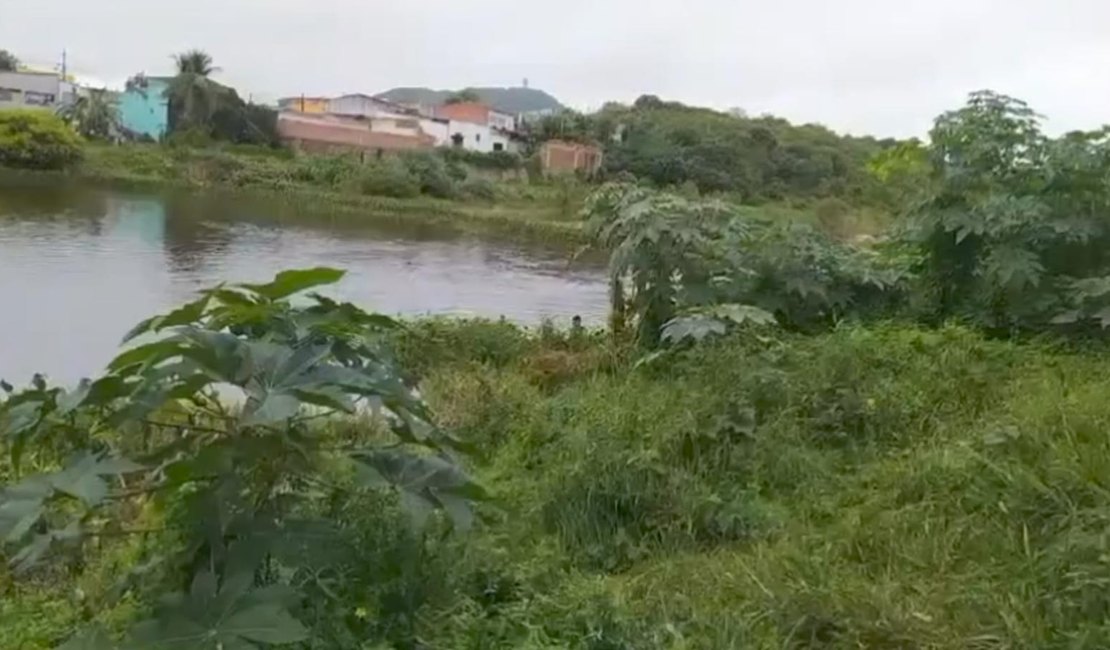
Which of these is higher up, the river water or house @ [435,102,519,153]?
house @ [435,102,519,153]

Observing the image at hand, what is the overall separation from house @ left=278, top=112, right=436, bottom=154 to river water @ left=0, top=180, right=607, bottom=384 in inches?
396

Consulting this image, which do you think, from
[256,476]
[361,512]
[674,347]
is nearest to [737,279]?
[674,347]

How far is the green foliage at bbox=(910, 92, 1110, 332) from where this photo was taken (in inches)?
138

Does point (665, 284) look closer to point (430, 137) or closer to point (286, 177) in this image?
point (286, 177)

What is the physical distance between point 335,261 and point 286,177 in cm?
1383

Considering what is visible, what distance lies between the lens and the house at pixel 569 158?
25.2 metres

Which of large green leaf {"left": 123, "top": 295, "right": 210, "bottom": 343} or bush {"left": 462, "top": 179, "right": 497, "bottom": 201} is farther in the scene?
bush {"left": 462, "top": 179, "right": 497, "bottom": 201}

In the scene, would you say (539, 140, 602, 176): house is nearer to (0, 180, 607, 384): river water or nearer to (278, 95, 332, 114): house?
(0, 180, 607, 384): river water

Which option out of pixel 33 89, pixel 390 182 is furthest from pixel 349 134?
pixel 33 89

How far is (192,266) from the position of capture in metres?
10.8

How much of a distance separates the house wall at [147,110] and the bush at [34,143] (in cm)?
590

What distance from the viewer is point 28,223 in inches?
545

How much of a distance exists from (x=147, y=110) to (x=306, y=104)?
6.70m

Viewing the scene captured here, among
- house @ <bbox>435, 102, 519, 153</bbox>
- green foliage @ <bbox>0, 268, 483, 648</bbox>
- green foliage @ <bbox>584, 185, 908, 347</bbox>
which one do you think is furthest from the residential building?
green foliage @ <bbox>0, 268, 483, 648</bbox>
